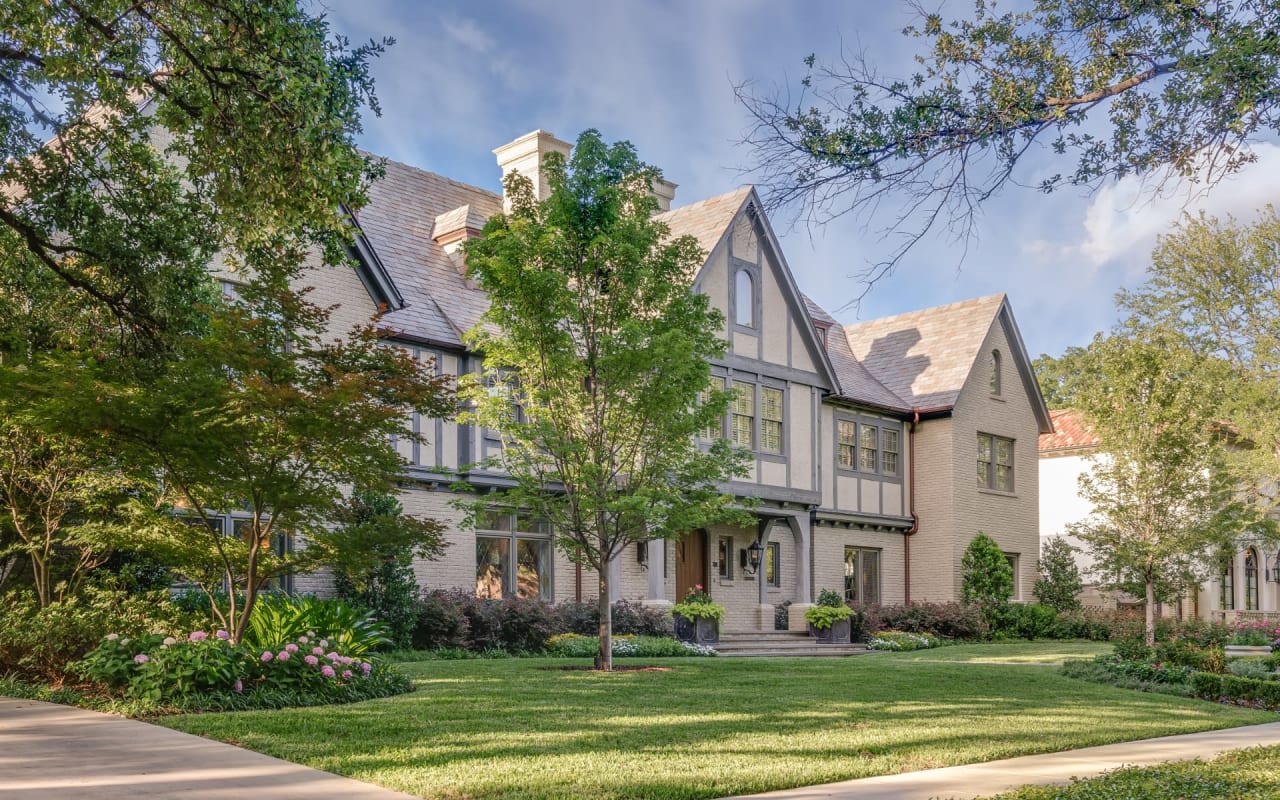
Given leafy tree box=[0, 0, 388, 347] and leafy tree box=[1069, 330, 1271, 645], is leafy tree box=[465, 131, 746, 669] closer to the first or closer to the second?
leafy tree box=[0, 0, 388, 347]

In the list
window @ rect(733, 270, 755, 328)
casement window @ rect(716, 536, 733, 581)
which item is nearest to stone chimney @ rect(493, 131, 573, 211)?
window @ rect(733, 270, 755, 328)

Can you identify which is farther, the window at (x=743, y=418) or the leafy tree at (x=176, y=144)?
the window at (x=743, y=418)

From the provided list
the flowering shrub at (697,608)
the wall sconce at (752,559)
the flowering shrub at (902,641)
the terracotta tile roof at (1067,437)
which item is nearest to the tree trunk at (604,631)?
the flowering shrub at (697,608)

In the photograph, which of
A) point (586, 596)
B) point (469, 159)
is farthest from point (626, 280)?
point (469, 159)

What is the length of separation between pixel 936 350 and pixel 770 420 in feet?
26.6

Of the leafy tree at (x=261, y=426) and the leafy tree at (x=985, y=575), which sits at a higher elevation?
the leafy tree at (x=261, y=426)

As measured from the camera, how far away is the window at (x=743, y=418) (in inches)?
1021

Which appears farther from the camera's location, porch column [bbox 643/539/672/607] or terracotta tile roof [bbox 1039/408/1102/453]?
terracotta tile roof [bbox 1039/408/1102/453]

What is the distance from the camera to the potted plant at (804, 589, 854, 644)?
2636 cm

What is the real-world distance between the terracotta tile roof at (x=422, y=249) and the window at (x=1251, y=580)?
30281 mm

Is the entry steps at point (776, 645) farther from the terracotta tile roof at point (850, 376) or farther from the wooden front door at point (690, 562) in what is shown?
the terracotta tile roof at point (850, 376)

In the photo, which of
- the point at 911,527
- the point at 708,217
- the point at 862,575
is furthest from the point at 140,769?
the point at 911,527

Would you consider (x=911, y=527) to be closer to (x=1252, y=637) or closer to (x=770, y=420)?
(x=770, y=420)

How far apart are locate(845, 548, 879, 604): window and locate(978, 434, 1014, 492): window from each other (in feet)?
12.3
